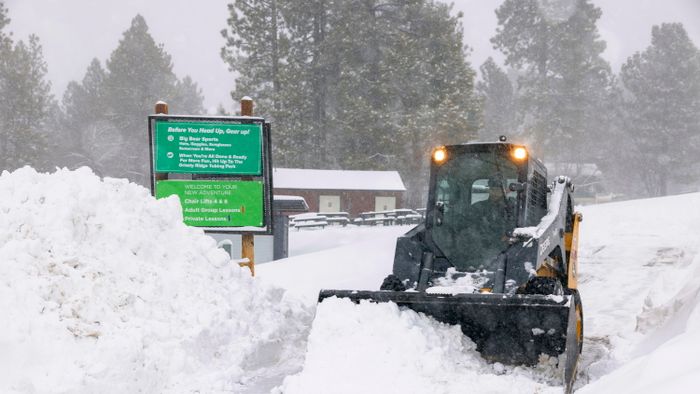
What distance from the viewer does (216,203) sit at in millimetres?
9156

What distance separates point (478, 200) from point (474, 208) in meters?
0.11

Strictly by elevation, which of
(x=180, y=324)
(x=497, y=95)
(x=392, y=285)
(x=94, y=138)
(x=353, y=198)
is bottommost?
(x=180, y=324)

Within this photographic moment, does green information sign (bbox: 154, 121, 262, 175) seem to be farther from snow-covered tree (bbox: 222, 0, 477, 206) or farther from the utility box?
snow-covered tree (bbox: 222, 0, 477, 206)

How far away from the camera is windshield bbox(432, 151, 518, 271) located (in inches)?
288

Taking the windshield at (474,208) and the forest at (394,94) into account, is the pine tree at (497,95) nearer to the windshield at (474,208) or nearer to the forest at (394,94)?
the forest at (394,94)

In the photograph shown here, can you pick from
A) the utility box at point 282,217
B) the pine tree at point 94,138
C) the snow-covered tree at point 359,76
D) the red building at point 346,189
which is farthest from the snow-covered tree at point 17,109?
the utility box at point 282,217

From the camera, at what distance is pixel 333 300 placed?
645 centimetres

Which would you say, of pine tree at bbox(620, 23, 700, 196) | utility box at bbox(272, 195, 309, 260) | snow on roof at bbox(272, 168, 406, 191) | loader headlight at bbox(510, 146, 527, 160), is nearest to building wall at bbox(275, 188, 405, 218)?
snow on roof at bbox(272, 168, 406, 191)

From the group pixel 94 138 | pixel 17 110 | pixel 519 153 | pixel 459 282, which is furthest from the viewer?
pixel 94 138

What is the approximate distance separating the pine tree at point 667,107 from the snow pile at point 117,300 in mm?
62008

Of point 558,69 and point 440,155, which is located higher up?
point 558,69

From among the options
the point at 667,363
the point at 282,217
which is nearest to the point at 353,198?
the point at 282,217

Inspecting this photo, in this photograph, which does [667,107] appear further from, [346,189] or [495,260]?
[495,260]

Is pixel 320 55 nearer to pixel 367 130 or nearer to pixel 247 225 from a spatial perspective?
pixel 367 130
